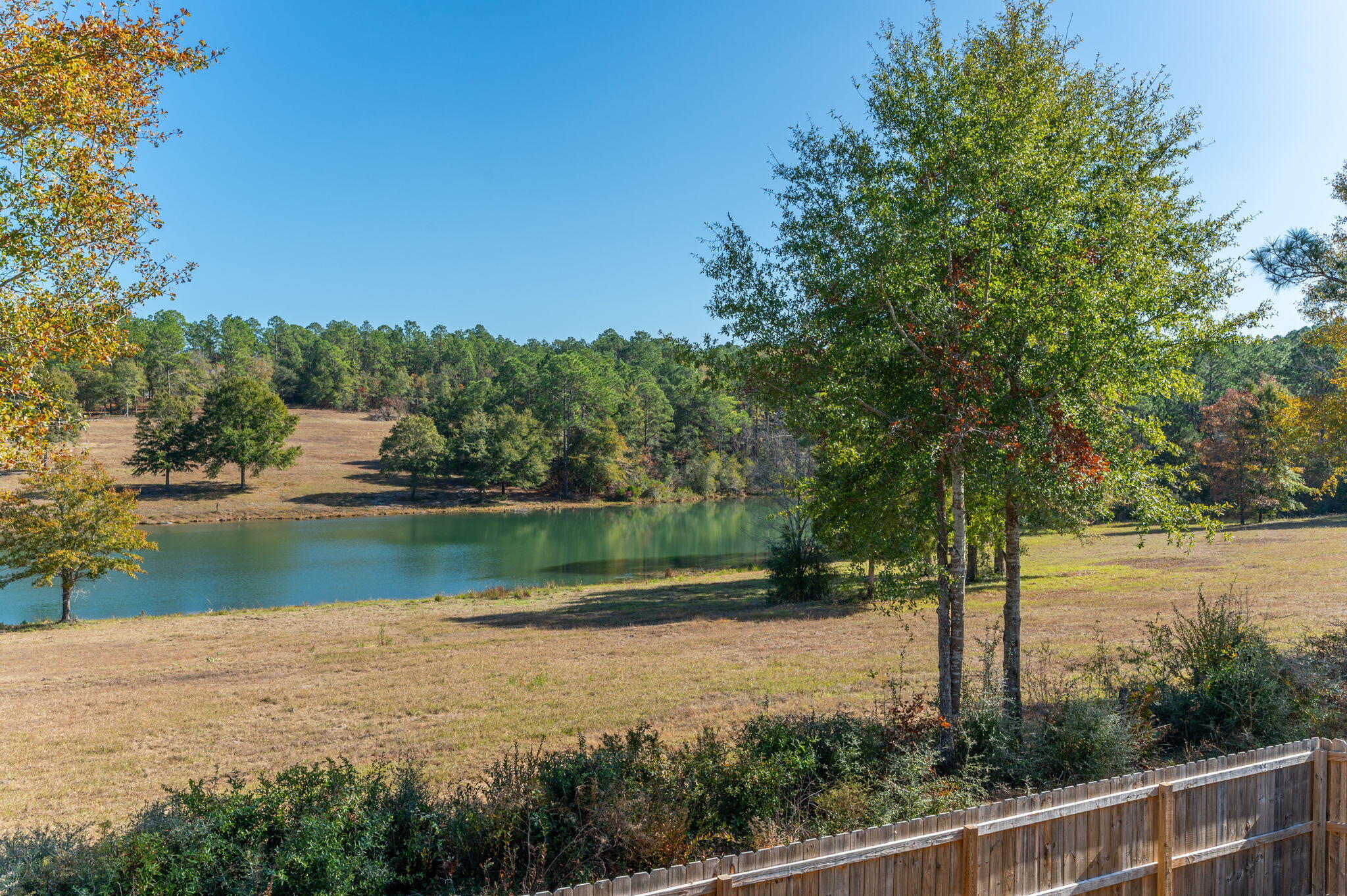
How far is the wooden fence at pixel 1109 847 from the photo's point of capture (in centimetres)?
445

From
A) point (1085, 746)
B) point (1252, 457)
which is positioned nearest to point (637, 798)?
point (1085, 746)

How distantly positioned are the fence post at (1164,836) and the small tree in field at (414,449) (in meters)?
74.2

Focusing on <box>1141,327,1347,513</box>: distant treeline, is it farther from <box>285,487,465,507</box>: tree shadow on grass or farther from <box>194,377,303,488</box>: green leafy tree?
<box>194,377,303,488</box>: green leafy tree

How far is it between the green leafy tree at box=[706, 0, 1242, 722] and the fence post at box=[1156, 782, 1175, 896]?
138 inches

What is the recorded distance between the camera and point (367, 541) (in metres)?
50.6

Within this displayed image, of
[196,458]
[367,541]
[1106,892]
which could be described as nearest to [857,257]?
[1106,892]

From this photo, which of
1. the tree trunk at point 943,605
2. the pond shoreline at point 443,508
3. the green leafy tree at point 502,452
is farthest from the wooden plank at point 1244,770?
the green leafy tree at point 502,452

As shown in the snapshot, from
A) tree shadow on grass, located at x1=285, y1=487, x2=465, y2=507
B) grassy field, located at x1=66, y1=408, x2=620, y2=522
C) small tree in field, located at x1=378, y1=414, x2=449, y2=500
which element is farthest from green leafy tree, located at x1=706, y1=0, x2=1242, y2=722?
small tree in field, located at x1=378, y1=414, x2=449, y2=500

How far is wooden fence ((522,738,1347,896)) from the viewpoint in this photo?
175 inches

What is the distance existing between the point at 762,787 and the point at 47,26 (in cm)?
1035

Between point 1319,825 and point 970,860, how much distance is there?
3.16 m

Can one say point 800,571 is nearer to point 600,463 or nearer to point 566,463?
point 600,463

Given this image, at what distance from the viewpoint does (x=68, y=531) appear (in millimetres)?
24609

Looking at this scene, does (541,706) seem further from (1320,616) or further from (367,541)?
(367,541)
